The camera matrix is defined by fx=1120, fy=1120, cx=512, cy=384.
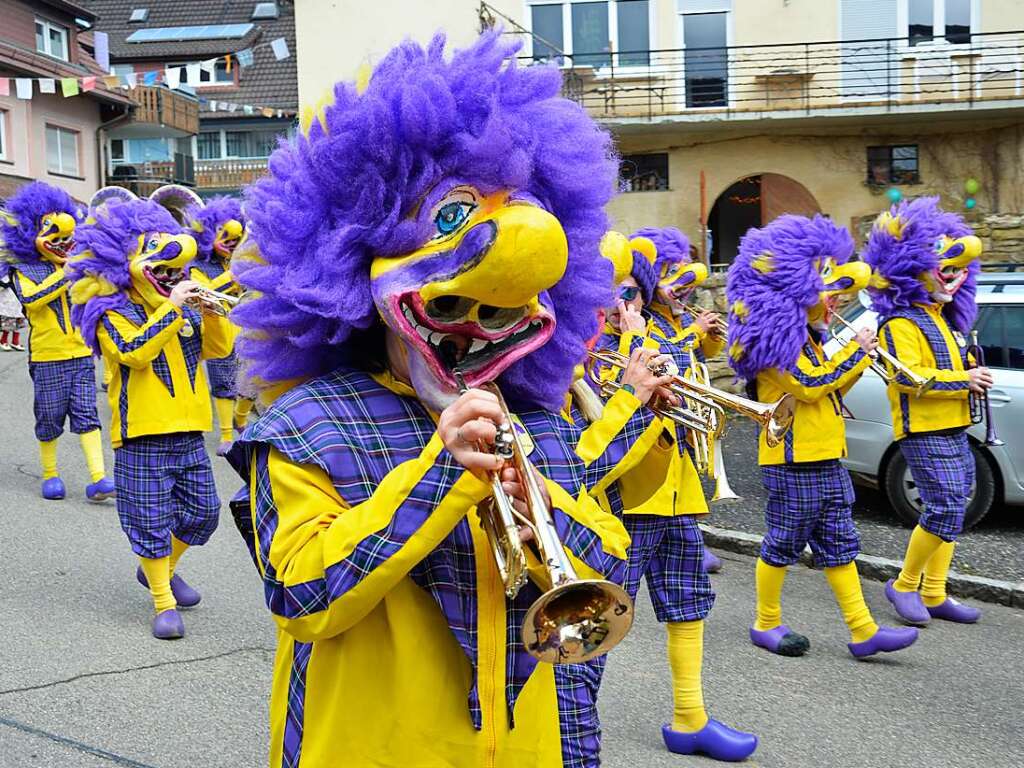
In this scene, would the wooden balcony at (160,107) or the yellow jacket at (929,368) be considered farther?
the wooden balcony at (160,107)

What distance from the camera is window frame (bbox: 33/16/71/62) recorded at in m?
27.0

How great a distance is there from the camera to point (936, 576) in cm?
608

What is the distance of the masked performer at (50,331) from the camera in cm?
838

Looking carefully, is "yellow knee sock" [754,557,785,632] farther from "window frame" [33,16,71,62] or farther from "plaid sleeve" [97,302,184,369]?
"window frame" [33,16,71,62]

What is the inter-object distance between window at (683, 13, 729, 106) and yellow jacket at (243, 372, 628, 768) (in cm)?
1752

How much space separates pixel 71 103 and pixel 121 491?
2536 cm

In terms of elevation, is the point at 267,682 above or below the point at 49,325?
below

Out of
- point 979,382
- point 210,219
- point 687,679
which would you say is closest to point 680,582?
point 687,679

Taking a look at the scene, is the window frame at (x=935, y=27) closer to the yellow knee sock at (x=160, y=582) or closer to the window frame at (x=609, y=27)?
the window frame at (x=609, y=27)

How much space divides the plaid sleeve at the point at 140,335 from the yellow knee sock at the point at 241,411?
4704 millimetres

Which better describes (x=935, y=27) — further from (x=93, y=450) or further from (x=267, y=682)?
(x=267, y=682)

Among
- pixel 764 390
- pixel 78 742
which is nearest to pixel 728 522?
pixel 764 390

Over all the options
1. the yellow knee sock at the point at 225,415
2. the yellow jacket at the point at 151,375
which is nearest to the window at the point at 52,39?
the yellow knee sock at the point at 225,415

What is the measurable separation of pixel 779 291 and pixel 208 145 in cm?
3225
